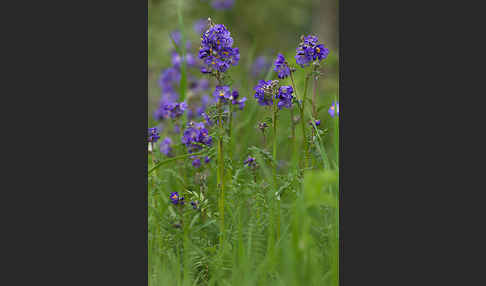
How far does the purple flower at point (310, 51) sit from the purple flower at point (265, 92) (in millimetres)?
234

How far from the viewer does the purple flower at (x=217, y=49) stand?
286 centimetres

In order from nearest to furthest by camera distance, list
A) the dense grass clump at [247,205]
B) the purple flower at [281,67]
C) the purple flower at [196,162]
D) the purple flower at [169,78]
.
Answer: the dense grass clump at [247,205]
the purple flower at [281,67]
the purple flower at [196,162]
the purple flower at [169,78]

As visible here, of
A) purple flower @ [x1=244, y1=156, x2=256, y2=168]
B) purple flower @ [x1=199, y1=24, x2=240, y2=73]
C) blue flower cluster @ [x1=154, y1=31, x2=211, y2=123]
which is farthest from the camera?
blue flower cluster @ [x1=154, y1=31, x2=211, y2=123]

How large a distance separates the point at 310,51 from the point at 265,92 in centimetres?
37

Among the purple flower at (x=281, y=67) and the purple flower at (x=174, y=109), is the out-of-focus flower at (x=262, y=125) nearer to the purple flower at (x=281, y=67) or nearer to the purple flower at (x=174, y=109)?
the purple flower at (x=281, y=67)

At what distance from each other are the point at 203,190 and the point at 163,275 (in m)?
0.69

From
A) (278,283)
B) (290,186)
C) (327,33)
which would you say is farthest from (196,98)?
(278,283)

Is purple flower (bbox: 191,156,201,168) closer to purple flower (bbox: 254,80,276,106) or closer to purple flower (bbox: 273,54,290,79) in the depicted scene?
purple flower (bbox: 254,80,276,106)

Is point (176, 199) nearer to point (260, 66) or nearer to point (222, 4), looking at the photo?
point (260, 66)

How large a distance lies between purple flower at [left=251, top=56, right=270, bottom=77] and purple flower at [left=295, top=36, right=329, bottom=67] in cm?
295

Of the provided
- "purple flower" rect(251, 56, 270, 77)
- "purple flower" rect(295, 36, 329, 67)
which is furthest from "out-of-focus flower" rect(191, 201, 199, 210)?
"purple flower" rect(251, 56, 270, 77)

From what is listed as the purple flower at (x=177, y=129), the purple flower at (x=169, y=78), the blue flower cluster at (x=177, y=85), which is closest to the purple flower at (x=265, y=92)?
the purple flower at (x=177, y=129)

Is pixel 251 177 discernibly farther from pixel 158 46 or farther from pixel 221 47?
pixel 158 46

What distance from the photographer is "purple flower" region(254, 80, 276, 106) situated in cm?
293
